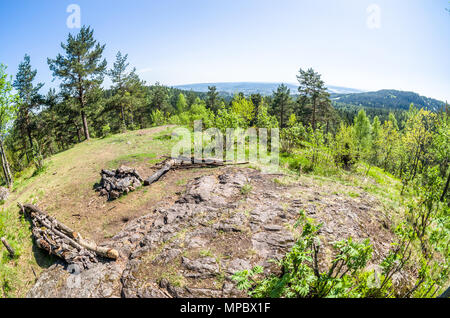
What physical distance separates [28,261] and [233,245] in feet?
20.6

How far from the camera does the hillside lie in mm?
5039

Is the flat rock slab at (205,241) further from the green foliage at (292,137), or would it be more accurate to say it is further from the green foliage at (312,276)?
the green foliage at (292,137)

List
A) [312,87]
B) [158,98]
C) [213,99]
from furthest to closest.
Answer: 1. [213,99]
2. [158,98]
3. [312,87]

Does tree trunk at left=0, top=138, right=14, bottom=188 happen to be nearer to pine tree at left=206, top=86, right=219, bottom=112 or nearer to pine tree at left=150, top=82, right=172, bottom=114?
pine tree at left=150, top=82, right=172, bottom=114

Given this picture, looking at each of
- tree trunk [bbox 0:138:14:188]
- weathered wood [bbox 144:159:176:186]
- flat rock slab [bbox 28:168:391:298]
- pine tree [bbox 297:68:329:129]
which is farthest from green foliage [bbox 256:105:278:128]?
pine tree [bbox 297:68:329:129]

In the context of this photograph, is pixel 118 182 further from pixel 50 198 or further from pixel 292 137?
pixel 292 137

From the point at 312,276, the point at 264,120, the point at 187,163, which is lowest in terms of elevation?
the point at 312,276

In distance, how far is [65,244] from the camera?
6387mm

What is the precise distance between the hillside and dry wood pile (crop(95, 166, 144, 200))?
0.36 metres

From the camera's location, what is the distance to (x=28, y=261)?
6.43 m

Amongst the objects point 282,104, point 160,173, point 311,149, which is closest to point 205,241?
point 160,173

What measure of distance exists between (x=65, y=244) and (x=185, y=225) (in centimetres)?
358

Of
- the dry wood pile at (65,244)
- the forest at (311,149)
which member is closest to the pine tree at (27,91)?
the forest at (311,149)
